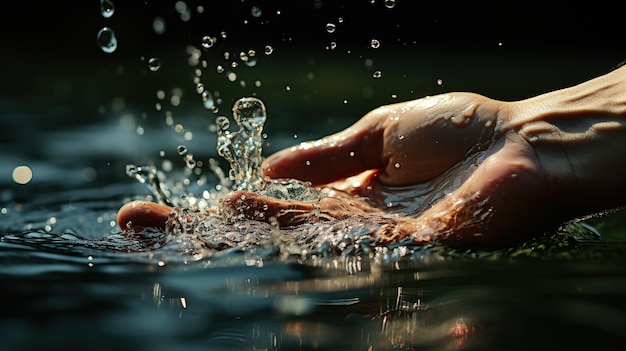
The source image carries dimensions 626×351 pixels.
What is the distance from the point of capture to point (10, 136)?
4.30 m

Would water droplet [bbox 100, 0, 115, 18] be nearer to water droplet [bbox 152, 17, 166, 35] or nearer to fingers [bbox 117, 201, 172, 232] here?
fingers [bbox 117, 201, 172, 232]

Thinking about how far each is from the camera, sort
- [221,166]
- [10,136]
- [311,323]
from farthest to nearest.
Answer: [10,136]
[221,166]
[311,323]

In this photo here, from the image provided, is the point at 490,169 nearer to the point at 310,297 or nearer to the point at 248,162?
the point at 310,297

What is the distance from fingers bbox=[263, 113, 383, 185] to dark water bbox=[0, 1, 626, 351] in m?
0.53

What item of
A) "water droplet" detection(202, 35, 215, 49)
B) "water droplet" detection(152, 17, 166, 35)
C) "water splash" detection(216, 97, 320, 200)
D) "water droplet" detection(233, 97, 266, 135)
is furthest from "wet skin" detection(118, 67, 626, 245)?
"water droplet" detection(152, 17, 166, 35)

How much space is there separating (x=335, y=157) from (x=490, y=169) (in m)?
0.59

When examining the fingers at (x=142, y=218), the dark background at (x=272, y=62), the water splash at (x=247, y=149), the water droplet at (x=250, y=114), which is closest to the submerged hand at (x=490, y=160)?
the water splash at (x=247, y=149)

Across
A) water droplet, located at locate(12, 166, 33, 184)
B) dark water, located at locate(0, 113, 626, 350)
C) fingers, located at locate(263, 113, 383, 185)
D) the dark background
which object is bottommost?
dark water, located at locate(0, 113, 626, 350)

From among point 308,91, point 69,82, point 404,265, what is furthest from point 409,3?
point 404,265

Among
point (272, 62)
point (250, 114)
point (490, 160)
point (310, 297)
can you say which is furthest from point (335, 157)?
point (272, 62)

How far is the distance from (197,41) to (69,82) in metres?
2.93

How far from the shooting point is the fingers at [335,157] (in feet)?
7.83

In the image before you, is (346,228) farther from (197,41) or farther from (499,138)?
(197,41)

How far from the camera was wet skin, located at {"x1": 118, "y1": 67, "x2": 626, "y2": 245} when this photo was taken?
6.32 feet
